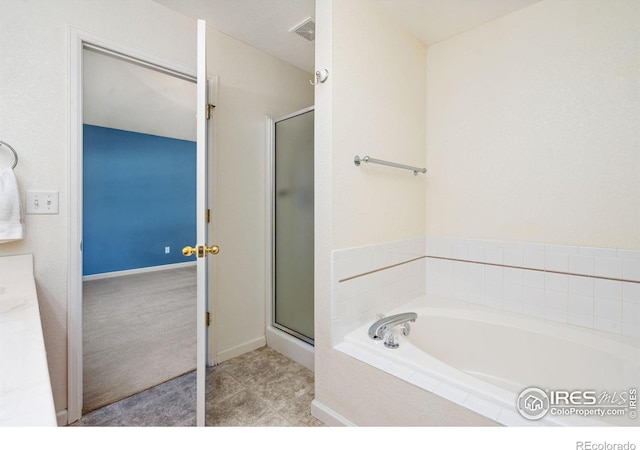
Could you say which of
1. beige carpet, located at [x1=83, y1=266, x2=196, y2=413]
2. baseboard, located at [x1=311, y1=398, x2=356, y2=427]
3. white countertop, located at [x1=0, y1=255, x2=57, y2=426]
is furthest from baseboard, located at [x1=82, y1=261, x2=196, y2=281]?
baseboard, located at [x1=311, y1=398, x2=356, y2=427]

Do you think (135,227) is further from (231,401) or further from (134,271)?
(231,401)

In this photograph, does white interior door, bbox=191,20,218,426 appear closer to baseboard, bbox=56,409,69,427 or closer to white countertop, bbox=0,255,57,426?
white countertop, bbox=0,255,57,426

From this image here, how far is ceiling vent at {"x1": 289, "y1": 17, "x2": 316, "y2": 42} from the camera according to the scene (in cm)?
200

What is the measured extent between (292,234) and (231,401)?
1166 mm

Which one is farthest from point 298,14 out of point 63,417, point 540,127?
point 63,417

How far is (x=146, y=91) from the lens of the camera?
3.43 metres

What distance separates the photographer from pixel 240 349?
2293 mm

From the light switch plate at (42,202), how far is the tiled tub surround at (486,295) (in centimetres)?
144

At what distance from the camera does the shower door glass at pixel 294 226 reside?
221 centimetres

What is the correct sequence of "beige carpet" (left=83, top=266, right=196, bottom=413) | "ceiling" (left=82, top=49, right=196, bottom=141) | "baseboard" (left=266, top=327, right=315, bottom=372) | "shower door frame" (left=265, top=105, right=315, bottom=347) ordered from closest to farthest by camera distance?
"beige carpet" (left=83, top=266, right=196, bottom=413)
"baseboard" (left=266, top=327, right=315, bottom=372)
"shower door frame" (left=265, top=105, right=315, bottom=347)
"ceiling" (left=82, top=49, right=196, bottom=141)

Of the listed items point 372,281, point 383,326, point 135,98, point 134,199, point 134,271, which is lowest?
point 134,271

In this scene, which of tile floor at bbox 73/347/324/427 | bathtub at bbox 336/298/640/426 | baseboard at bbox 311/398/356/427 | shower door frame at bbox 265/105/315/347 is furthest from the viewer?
shower door frame at bbox 265/105/315/347

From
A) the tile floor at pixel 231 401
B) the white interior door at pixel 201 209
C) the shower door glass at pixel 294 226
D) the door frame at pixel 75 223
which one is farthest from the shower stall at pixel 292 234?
the door frame at pixel 75 223

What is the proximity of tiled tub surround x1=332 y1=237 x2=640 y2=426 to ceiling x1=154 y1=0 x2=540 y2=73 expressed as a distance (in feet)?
4.57
